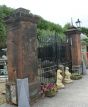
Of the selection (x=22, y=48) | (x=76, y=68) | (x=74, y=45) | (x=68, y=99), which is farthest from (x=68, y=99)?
(x=74, y=45)

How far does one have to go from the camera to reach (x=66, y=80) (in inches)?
377

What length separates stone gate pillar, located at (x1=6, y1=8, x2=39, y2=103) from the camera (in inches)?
237

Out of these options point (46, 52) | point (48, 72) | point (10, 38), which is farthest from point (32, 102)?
point (46, 52)

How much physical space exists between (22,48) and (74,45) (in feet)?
21.2

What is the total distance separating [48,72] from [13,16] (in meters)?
3.45

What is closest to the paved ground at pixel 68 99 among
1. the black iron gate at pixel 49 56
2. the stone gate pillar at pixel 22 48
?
the stone gate pillar at pixel 22 48

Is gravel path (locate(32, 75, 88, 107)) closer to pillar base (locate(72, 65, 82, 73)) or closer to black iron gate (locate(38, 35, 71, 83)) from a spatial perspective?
black iron gate (locate(38, 35, 71, 83))

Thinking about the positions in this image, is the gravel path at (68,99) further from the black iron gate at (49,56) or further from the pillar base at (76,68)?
the pillar base at (76,68)

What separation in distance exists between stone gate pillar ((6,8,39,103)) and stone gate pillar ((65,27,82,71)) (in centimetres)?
563

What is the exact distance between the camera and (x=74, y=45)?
476 inches

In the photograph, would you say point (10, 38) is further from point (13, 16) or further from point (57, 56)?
point (57, 56)

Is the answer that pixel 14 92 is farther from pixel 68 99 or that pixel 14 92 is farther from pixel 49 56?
pixel 49 56

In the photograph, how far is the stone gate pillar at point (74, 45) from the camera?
11848 millimetres

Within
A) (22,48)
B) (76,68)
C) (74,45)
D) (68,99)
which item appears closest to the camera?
(22,48)
